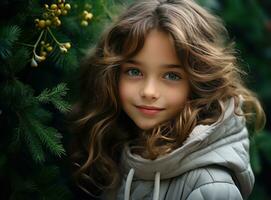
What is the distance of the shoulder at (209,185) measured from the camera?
2.01 m

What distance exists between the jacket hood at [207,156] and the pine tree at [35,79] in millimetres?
301

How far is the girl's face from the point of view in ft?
6.94

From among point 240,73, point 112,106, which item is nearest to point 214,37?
point 240,73

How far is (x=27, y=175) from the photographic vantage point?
2146mm

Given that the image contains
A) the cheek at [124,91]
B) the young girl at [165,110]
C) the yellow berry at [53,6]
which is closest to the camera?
the yellow berry at [53,6]

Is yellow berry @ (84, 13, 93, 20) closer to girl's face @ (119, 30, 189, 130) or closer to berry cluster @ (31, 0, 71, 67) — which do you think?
berry cluster @ (31, 0, 71, 67)

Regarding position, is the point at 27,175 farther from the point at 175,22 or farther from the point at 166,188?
the point at 175,22

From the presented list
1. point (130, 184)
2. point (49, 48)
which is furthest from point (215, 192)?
point (49, 48)

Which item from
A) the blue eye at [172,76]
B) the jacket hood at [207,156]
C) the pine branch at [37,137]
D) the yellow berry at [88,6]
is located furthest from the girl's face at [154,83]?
the pine branch at [37,137]

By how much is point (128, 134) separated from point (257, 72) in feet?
7.39

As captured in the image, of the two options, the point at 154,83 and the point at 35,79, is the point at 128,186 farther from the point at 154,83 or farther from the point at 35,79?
the point at 35,79

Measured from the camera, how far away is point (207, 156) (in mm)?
2082

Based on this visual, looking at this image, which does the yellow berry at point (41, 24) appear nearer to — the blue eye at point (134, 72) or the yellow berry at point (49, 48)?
the yellow berry at point (49, 48)

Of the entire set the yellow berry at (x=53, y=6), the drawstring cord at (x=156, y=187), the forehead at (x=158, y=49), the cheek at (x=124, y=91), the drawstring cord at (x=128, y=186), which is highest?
the yellow berry at (x=53, y=6)
